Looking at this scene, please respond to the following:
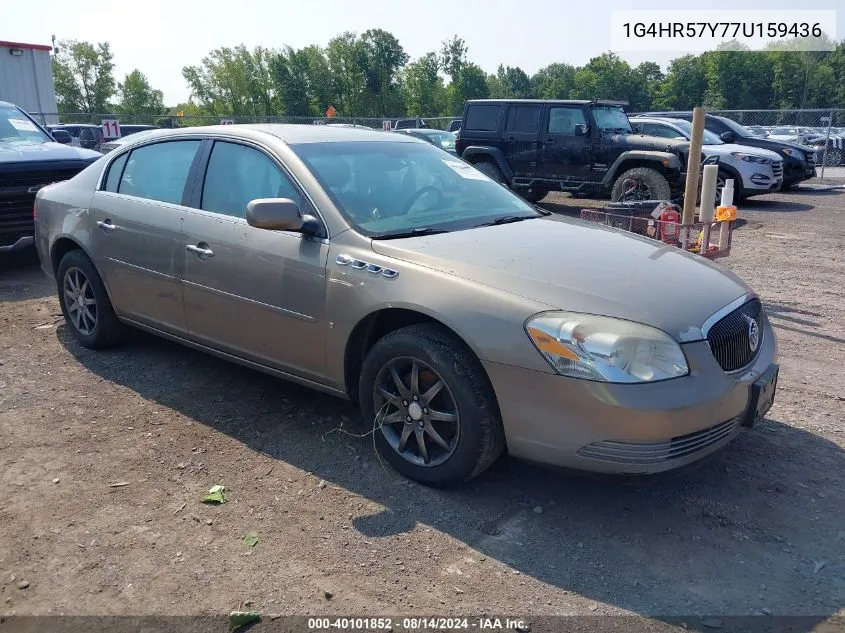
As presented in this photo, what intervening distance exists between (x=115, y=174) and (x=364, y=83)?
2837 inches

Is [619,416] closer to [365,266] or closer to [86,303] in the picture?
[365,266]

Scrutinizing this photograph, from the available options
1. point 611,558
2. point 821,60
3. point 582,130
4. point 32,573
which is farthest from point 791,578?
point 821,60

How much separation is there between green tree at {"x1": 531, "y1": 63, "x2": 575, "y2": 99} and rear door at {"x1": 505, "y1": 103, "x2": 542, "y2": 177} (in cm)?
8242

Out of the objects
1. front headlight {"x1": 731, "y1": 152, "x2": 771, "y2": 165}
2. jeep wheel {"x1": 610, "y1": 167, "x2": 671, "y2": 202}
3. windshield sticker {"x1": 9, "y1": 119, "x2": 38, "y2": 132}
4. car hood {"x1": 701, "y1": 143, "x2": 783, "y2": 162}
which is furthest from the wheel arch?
front headlight {"x1": 731, "y1": 152, "x2": 771, "y2": 165}

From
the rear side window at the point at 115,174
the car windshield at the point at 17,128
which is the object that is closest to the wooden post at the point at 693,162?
the rear side window at the point at 115,174

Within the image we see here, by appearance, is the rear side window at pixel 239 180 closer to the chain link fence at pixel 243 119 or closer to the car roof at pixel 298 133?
the car roof at pixel 298 133

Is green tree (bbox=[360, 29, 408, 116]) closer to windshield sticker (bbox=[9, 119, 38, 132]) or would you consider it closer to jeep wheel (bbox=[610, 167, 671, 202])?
jeep wheel (bbox=[610, 167, 671, 202])

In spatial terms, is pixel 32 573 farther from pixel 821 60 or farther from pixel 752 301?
pixel 821 60

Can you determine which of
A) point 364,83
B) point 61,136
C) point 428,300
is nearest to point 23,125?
point 61,136

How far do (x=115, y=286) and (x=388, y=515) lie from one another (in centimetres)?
280

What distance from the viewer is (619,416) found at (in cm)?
295

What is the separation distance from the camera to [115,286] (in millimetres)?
5051

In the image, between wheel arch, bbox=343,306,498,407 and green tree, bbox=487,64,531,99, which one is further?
green tree, bbox=487,64,531,99

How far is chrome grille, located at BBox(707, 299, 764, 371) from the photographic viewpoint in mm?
3213
